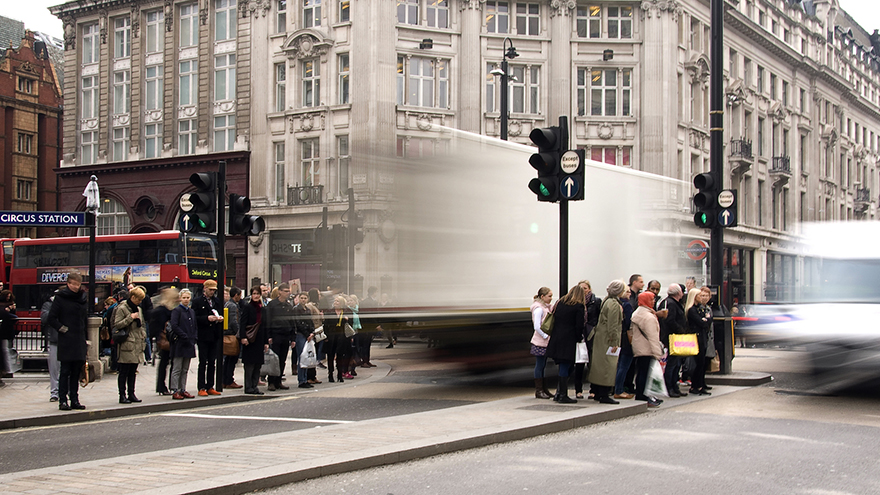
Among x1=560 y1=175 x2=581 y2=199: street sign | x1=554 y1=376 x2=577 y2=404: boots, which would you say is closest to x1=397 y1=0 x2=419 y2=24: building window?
x1=560 y1=175 x2=581 y2=199: street sign

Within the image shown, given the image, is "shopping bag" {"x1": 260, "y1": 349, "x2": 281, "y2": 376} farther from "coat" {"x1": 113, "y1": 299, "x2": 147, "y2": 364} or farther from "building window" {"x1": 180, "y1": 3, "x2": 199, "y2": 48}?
"building window" {"x1": 180, "y1": 3, "x2": 199, "y2": 48}

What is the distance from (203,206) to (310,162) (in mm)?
27473

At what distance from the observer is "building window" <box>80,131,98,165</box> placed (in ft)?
156

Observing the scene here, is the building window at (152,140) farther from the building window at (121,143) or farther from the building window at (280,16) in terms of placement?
the building window at (280,16)

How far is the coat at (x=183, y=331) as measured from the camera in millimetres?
13352

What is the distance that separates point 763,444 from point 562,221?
159 inches

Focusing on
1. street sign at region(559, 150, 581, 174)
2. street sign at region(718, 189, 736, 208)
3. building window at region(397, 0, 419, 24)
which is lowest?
street sign at region(718, 189, 736, 208)

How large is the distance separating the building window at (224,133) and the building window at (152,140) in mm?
3442

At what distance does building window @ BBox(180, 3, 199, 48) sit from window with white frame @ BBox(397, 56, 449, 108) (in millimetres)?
11174

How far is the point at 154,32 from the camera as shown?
4609 cm

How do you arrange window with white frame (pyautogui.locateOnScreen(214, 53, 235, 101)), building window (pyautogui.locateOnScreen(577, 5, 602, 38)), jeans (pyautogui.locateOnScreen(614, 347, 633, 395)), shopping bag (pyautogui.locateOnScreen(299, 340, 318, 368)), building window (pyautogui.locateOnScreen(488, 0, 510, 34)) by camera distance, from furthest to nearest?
window with white frame (pyautogui.locateOnScreen(214, 53, 235, 101)) → building window (pyautogui.locateOnScreen(577, 5, 602, 38)) → building window (pyautogui.locateOnScreen(488, 0, 510, 34)) → shopping bag (pyautogui.locateOnScreen(299, 340, 318, 368)) → jeans (pyautogui.locateOnScreen(614, 347, 633, 395))

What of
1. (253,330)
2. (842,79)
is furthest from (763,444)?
(842,79)

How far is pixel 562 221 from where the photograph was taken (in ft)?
40.0

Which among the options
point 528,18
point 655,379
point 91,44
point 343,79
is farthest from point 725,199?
point 91,44
